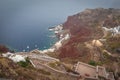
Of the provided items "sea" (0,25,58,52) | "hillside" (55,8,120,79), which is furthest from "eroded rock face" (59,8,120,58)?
"sea" (0,25,58,52)

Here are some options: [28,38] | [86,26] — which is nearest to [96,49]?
[86,26]

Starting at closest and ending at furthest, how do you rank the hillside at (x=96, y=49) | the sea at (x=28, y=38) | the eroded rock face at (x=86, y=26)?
the hillside at (x=96, y=49)
the eroded rock face at (x=86, y=26)
the sea at (x=28, y=38)

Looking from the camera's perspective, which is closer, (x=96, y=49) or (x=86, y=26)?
(x=96, y=49)

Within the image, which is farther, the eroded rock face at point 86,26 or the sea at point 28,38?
the sea at point 28,38

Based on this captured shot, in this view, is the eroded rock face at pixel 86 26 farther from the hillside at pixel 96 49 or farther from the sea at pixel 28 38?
the sea at pixel 28 38

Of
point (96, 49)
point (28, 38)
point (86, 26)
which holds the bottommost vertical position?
point (96, 49)

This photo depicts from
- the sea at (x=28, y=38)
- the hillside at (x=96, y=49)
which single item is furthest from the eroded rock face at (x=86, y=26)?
the sea at (x=28, y=38)

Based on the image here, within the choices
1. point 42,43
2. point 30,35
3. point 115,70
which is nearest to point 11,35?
point 30,35

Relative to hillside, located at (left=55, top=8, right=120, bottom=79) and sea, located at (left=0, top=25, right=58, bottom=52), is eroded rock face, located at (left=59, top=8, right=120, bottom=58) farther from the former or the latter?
sea, located at (left=0, top=25, right=58, bottom=52)

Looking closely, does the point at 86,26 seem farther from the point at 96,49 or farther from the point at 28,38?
the point at 96,49

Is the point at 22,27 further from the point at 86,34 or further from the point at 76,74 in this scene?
the point at 76,74
